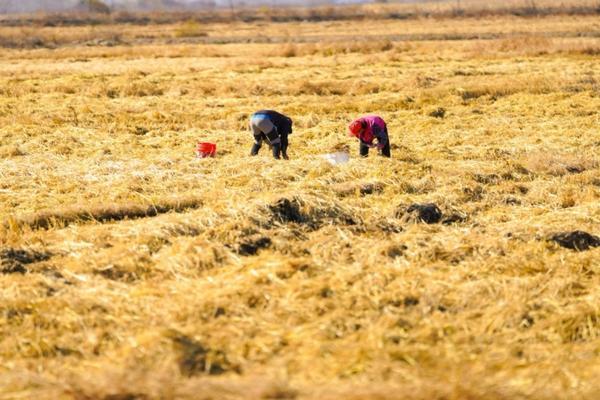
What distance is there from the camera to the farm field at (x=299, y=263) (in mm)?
4742

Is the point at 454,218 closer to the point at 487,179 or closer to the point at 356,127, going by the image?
the point at 487,179

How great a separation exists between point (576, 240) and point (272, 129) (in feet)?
16.3

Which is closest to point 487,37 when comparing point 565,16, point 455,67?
point 455,67

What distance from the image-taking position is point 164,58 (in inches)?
1298

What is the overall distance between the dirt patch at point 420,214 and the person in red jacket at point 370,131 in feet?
9.57

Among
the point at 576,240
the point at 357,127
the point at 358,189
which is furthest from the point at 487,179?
the point at 576,240

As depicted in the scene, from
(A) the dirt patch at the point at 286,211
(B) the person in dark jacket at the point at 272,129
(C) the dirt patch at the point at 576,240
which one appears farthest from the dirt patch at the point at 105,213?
(C) the dirt patch at the point at 576,240

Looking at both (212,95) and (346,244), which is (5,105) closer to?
(212,95)

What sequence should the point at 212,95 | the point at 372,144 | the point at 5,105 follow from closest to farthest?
1. the point at 372,144
2. the point at 5,105
3. the point at 212,95

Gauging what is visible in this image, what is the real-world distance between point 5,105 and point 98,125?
156 inches

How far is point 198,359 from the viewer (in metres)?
4.87

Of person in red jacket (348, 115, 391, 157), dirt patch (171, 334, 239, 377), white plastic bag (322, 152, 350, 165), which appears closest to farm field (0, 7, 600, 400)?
dirt patch (171, 334, 239, 377)

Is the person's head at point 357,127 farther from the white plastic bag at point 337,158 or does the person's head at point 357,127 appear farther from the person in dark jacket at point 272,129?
the person in dark jacket at point 272,129

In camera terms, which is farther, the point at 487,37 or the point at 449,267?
the point at 487,37
